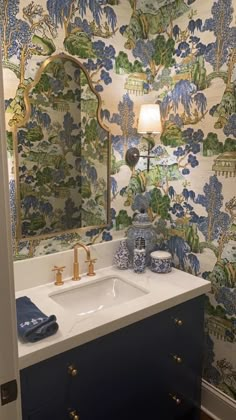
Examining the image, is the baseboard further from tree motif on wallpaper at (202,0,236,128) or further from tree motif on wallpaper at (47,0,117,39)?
tree motif on wallpaper at (47,0,117,39)

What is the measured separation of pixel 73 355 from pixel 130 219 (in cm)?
95

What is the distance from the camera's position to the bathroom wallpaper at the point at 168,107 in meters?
1.54

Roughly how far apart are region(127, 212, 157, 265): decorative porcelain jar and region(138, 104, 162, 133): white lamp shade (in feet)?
1.57

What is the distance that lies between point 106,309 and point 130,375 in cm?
31

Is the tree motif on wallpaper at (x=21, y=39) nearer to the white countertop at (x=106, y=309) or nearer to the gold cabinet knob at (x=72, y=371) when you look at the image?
the white countertop at (x=106, y=309)

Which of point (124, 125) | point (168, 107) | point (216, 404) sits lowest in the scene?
point (216, 404)

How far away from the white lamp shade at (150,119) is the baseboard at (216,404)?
1.47 meters

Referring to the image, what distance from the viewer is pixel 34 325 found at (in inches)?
47.6

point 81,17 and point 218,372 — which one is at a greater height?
point 81,17

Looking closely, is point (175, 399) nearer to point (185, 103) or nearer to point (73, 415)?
point (73, 415)

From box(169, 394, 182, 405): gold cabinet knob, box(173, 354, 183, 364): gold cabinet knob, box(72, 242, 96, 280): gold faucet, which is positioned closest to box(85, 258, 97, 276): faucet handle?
box(72, 242, 96, 280): gold faucet

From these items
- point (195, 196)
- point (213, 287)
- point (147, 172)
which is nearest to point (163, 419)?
point (213, 287)

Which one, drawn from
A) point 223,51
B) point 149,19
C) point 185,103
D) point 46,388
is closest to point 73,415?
point 46,388

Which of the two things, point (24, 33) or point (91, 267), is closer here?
point (24, 33)
